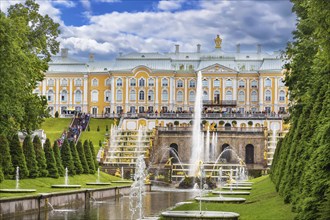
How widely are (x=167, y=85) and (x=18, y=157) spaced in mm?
70642

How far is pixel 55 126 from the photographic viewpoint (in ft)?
252

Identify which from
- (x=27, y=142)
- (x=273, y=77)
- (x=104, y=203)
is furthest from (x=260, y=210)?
(x=273, y=77)

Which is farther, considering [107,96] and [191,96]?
[107,96]

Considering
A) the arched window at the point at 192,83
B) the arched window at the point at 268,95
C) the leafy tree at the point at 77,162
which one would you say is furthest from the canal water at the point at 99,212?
the arched window at the point at 192,83

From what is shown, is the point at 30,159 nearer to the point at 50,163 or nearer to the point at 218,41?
the point at 50,163

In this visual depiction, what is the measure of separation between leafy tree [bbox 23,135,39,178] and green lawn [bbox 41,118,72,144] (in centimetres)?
3626

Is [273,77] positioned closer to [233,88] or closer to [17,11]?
[233,88]

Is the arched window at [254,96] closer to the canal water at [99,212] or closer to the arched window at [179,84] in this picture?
the arched window at [179,84]

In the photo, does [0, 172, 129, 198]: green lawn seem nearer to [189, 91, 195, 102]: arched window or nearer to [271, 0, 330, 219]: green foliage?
[271, 0, 330, 219]: green foliage

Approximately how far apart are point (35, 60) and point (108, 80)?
2645 inches

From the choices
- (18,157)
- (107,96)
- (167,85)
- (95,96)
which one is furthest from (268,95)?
(18,157)

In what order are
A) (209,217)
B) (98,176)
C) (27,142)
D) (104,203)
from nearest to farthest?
(209,217)
(104,203)
(27,142)
(98,176)

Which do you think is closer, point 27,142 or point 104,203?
point 104,203

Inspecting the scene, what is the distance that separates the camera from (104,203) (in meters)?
27.6
